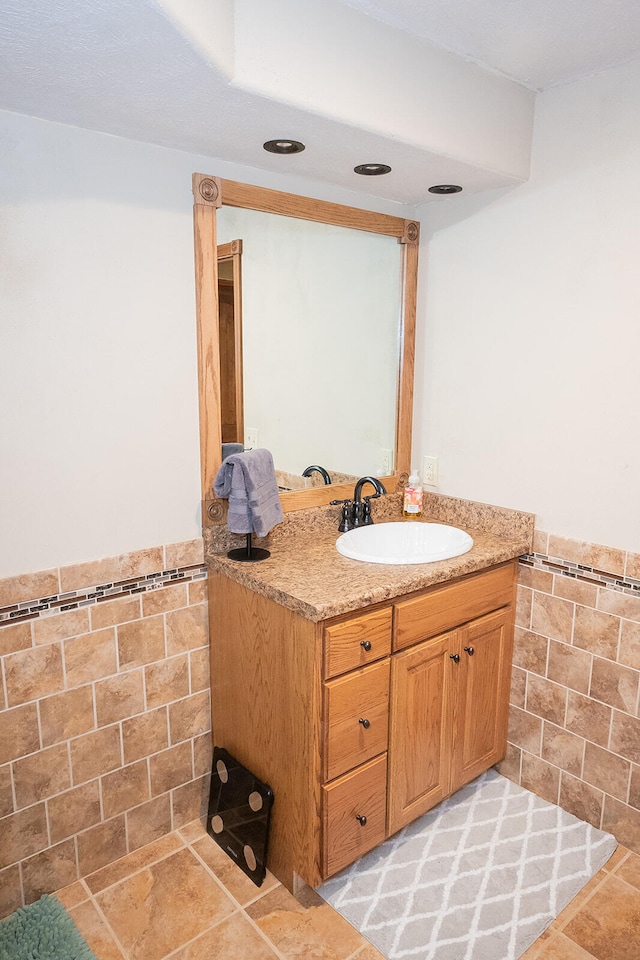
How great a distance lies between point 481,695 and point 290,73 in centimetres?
189

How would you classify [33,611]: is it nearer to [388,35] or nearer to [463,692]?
[463,692]

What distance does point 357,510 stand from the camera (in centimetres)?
225

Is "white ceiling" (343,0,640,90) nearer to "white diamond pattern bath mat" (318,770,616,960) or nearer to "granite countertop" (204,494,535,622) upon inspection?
"granite countertop" (204,494,535,622)

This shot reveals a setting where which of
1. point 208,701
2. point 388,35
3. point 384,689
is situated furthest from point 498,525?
point 388,35

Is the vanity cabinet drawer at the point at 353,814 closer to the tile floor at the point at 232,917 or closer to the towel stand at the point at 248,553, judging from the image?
the tile floor at the point at 232,917

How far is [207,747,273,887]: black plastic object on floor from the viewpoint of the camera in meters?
1.83

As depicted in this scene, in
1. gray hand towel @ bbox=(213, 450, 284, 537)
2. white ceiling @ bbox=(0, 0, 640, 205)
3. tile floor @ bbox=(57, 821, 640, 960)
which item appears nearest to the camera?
white ceiling @ bbox=(0, 0, 640, 205)

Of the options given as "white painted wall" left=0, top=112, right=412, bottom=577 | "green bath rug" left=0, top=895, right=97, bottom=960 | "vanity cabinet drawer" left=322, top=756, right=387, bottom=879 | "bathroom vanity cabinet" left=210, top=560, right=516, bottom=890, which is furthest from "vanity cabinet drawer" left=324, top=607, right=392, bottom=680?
"green bath rug" left=0, top=895, right=97, bottom=960

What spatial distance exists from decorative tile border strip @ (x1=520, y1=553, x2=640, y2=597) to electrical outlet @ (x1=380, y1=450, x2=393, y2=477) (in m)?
0.60

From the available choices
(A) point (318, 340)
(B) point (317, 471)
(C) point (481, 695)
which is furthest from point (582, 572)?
(A) point (318, 340)

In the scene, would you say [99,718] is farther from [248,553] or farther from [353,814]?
[353,814]

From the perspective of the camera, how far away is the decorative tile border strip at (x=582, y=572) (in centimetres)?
189

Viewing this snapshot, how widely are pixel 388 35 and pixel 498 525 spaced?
1508 mm

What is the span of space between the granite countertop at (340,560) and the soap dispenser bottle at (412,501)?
6 cm
